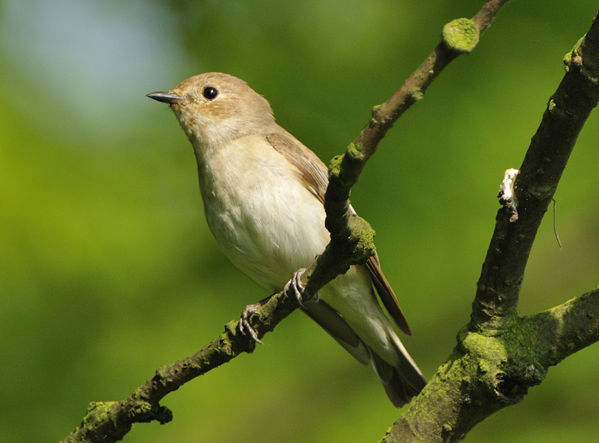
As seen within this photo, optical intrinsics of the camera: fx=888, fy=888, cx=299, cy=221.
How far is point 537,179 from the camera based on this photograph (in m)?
2.45

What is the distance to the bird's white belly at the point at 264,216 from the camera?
4.20m

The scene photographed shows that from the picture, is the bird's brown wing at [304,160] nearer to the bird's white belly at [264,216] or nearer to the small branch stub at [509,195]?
the bird's white belly at [264,216]

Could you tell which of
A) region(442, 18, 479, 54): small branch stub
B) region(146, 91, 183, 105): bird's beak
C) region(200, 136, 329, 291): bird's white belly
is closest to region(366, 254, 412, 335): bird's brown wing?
region(200, 136, 329, 291): bird's white belly

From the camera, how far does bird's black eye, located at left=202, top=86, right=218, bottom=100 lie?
4792 mm

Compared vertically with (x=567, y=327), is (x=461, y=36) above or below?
above

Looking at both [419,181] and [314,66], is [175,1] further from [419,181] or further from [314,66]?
[419,181]

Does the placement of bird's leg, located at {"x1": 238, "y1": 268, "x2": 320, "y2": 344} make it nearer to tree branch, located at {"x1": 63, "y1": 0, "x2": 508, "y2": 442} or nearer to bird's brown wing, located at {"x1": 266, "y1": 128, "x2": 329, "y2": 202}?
tree branch, located at {"x1": 63, "y1": 0, "x2": 508, "y2": 442}

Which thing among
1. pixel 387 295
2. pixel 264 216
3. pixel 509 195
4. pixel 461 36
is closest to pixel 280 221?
pixel 264 216

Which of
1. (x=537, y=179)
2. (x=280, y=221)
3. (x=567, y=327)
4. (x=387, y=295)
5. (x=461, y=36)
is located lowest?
Answer: (x=567, y=327)

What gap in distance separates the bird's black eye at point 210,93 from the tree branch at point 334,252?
1.94 metres

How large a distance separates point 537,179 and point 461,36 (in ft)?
2.03

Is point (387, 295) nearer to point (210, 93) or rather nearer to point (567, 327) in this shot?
point (567, 327)

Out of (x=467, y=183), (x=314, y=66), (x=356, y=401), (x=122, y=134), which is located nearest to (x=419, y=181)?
(x=467, y=183)

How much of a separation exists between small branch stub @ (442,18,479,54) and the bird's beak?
2.73 metres
